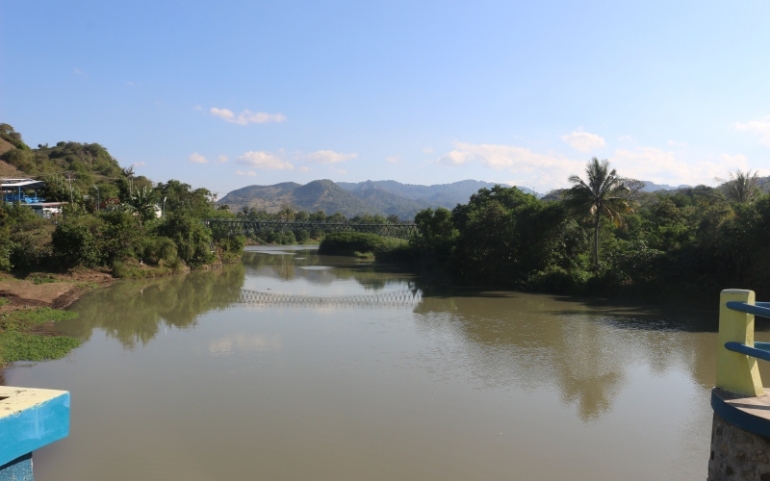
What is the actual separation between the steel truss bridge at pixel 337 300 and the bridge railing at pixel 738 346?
65.7 ft

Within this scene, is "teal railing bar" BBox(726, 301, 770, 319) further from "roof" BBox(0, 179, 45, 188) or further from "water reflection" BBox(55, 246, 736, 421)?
"roof" BBox(0, 179, 45, 188)

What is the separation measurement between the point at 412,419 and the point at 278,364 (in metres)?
4.78

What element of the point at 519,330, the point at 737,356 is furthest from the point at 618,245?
the point at 737,356

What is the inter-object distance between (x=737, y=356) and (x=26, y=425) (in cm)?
369

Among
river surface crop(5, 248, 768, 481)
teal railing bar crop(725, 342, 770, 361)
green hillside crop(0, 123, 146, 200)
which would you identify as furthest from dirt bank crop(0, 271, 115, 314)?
teal railing bar crop(725, 342, 770, 361)

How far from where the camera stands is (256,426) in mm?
9109

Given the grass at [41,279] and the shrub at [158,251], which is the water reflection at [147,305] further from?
the grass at [41,279]

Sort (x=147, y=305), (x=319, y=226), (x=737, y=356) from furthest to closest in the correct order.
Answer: (x=319, y=226) → (x=147, y=305) → (x=737, y=356)

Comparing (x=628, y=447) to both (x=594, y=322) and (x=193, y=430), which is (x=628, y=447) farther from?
(x=594, y=322)

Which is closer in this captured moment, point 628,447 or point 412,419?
point 628,447

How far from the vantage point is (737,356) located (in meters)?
3.41

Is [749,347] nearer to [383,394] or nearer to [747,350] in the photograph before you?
[747,350]

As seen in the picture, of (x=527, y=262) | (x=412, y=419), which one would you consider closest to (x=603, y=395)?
(x=412, y=419)

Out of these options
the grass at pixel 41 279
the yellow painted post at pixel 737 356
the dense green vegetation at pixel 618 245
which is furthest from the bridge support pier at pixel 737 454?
the grass at pixel 41 279
